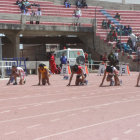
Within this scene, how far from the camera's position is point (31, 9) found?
3816 centimetres

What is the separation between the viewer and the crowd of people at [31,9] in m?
35.3

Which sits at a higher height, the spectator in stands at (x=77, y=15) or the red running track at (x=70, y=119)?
the spectator in stands at (x=77, y=15)

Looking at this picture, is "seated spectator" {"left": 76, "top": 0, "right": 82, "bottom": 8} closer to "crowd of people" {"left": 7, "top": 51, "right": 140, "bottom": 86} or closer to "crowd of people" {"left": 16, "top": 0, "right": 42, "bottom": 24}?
"crowd of people" {"left": 16, "top": 0, "right": 42, "bottom": 24}

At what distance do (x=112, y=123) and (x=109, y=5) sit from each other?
1551 inches

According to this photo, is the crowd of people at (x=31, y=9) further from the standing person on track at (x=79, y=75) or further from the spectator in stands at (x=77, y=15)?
the standing person on track at (x=79, y=75)

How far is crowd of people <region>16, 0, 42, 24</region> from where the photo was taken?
3531 cm

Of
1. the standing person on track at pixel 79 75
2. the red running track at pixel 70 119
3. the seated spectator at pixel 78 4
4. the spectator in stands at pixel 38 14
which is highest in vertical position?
the seated spectator at pixel 78 4

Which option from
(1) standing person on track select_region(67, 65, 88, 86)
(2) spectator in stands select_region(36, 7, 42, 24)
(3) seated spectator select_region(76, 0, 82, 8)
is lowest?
(1) standing person on track select_region(67, 65, 88, 86)

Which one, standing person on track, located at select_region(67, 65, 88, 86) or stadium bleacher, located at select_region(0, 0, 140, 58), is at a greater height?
stadium bleacher, located at select_region(0, 0, 140, 58)

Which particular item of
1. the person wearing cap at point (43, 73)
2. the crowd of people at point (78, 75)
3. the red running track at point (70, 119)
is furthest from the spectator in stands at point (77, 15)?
the red running track at point (70, 119)

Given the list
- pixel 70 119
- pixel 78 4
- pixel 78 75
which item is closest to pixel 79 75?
pixel 78 75

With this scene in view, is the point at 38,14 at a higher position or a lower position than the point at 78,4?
lower

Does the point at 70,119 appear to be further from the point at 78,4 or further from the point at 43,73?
the point at 78,4

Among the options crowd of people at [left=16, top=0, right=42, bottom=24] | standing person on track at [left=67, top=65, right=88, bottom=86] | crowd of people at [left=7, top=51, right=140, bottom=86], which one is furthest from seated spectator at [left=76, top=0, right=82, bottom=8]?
standing person on track at [left=67, top=65, right=88, bottom=86]
